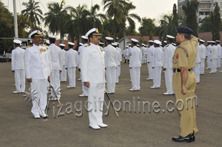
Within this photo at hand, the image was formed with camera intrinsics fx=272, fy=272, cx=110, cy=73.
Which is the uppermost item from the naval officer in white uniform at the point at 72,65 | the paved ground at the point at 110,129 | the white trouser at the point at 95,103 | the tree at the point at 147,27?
the tree at the point at 147,27

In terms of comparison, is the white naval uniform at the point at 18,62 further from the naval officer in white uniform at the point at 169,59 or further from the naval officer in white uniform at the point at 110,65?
the naval officer in white uniform at the point at 169,59

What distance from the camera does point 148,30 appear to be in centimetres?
7262

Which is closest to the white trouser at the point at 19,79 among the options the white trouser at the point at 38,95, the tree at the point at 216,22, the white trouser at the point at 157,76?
the white trouser at the point at 38,95

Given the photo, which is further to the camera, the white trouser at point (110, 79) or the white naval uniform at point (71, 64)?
the white naval uniform at point (71, 64)

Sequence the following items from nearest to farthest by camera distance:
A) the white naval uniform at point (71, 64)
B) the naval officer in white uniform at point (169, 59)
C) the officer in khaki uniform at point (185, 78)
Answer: the officer in khaki uniform at point (185, 78)
the naval officer in white uniform at point (169, 59)
the white naval uniform at point (71, 64)

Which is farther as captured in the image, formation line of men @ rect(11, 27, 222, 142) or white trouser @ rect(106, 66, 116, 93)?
white trouser @ rect(106, 66, 116, 93)

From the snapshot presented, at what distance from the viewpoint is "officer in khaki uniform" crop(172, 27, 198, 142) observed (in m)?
4.91

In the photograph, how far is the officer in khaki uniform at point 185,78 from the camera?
491 centimetres

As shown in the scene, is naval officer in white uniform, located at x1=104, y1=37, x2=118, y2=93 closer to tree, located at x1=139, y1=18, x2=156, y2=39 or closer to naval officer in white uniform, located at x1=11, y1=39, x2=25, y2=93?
naval officer in white uniform, located at x1=11, y1=39, x2=25, y2=93

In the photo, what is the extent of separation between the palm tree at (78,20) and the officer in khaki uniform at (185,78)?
43.3 m

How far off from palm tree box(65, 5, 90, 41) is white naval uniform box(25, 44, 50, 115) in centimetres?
4086

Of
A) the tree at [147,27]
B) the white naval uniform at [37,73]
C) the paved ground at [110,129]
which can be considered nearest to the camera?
the paved ground at [110,129]

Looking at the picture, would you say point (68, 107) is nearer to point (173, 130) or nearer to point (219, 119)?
point (173, 130)

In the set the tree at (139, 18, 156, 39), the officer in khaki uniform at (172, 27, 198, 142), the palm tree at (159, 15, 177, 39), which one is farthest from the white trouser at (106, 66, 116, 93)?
the tree at (139, 18, 156, 39)
